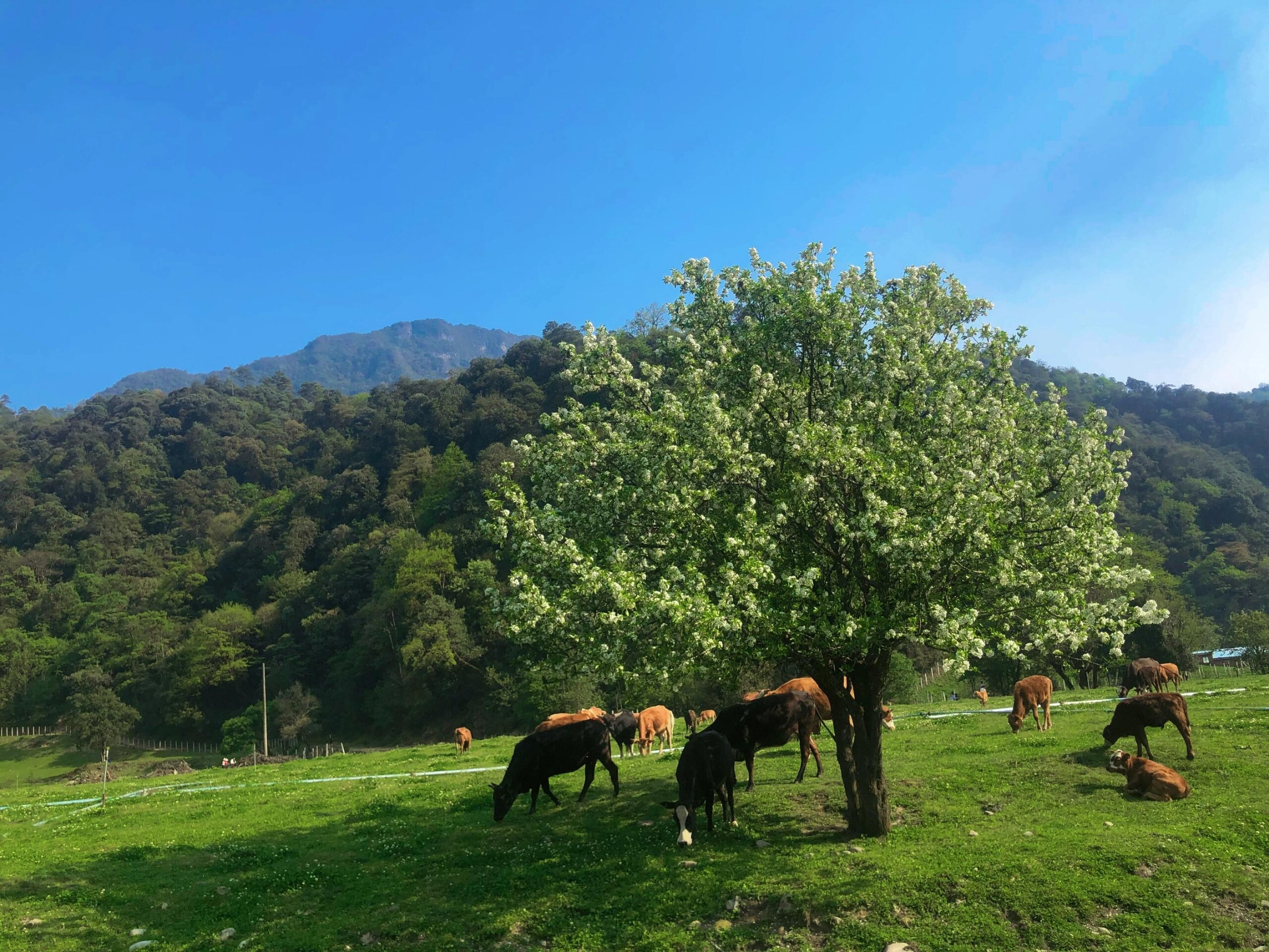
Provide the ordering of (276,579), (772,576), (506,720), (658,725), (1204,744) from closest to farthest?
(772,576) → (1204,744) → (658,725) → (506,720) → (276,579)

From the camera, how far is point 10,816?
23969 mm

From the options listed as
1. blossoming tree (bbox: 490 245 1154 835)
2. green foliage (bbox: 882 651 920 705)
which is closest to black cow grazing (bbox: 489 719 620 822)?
blossoming tree (bbox: 490 245 1154 835)

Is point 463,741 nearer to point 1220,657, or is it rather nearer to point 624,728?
point 624,728

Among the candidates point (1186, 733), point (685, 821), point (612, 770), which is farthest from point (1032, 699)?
point (685, 821)

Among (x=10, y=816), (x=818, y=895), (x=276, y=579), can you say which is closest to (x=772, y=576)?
(x=818, y=895)

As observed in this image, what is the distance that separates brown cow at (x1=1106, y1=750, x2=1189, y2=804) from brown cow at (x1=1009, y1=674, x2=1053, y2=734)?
291 inches

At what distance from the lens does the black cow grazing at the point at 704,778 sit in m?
14.8

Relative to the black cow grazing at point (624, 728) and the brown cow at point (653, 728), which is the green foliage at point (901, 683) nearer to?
the brown cow at point (653, 728)

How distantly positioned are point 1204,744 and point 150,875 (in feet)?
80.1

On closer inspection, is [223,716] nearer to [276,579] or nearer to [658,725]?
[276,579]

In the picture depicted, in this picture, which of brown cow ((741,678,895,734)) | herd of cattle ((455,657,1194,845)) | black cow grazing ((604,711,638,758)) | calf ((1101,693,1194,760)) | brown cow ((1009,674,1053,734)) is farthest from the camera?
black cow grazing ((604,711,638,758))

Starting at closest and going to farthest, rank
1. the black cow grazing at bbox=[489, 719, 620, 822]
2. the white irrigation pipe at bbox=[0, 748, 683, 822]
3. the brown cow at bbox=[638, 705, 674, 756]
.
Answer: the black cow grazing at bbox=[489, 719, 620, 822] < the white irrigation pipe at bbox=[0, 748, 683, 822] < the brown cow at bbox=[638, 705, 674, 756]

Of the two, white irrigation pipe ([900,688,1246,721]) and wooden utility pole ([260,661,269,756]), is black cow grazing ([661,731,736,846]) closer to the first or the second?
white irrigation pipe ([900,688,1246,721])

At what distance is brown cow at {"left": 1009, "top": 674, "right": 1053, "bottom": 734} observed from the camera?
76.1ft
